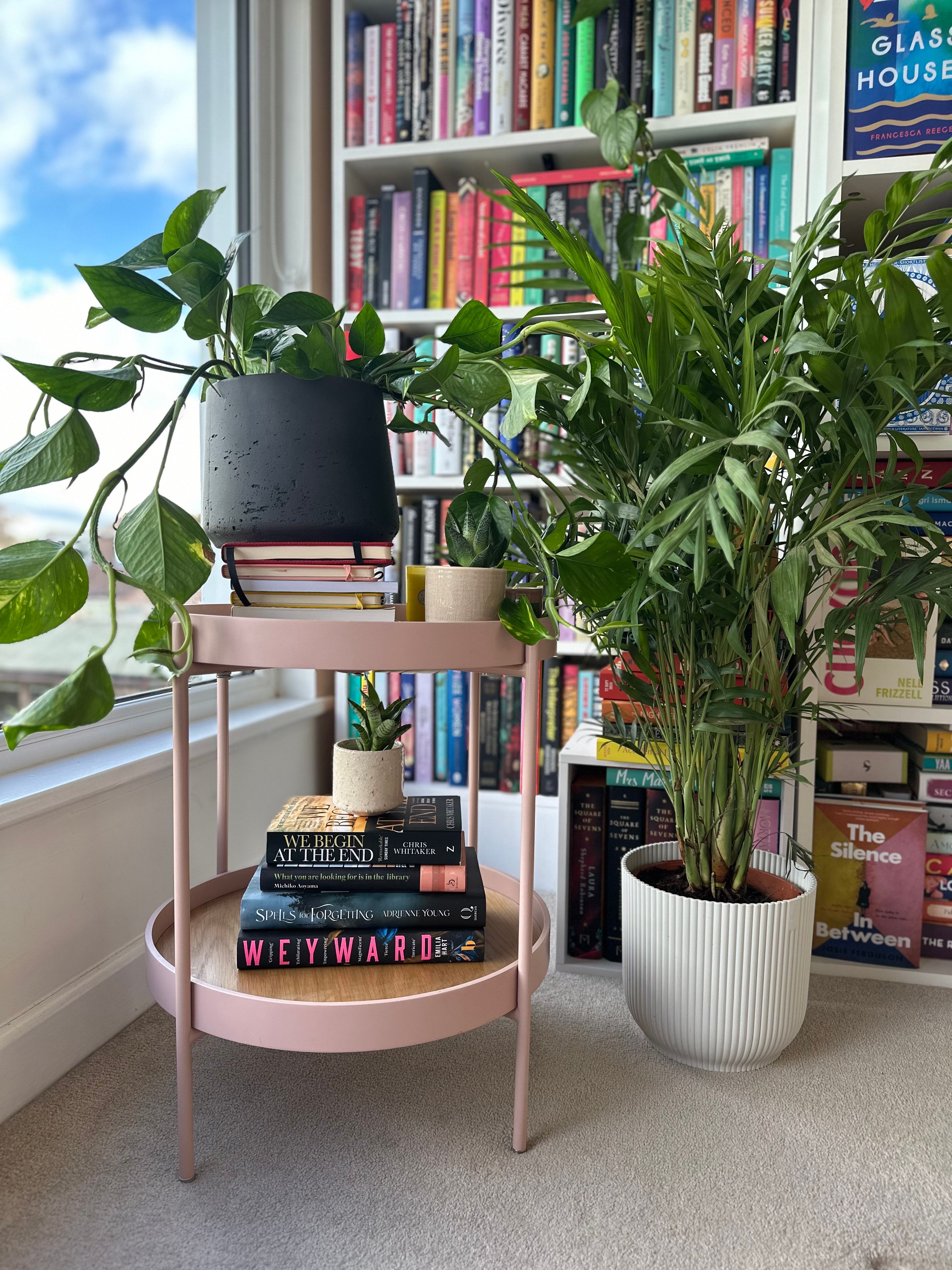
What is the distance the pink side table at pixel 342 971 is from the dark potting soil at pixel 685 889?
8.8 inches

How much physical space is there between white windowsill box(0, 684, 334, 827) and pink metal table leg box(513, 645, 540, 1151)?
1.79 ft

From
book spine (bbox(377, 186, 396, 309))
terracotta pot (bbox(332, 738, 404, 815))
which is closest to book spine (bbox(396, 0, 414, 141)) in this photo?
book spine (bbox(377, 186, 396, 309))

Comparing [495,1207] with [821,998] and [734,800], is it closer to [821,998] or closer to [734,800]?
[734,800]

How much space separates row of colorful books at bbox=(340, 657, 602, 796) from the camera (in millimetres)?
1730

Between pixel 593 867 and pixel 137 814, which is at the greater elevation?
pixel 137 814

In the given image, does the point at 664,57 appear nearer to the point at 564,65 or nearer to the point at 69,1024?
the point at 564,65

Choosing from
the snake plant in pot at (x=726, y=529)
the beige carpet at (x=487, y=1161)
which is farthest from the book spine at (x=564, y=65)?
the beige carpet at (x=487, y=1161)

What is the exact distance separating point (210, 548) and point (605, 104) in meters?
0.95

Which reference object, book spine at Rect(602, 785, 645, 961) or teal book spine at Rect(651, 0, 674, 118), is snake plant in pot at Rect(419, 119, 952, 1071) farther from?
teal book spine at Rect(651, 0, 674, 118)

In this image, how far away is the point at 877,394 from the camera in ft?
2.97

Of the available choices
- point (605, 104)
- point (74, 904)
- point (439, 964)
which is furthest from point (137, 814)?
point (605, 104)

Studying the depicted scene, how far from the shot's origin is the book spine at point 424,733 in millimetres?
1811

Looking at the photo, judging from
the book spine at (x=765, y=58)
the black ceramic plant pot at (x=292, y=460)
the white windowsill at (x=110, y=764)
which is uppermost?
the book spine at (x=765, y=58)

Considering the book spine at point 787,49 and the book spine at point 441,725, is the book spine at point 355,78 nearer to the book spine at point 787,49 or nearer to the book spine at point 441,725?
the book spine at point 787,49
